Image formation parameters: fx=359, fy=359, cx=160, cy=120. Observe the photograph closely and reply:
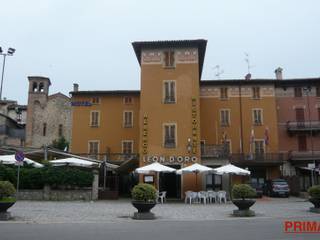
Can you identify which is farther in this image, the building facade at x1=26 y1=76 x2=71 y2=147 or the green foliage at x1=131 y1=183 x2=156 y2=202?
the building facade at x1=26 y1=76 x2=71 y2=147

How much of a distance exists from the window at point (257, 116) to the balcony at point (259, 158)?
3.41 m

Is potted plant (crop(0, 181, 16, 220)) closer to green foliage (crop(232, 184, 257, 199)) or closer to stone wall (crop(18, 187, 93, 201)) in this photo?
stone wall (crop(18, 187, 93, 201))


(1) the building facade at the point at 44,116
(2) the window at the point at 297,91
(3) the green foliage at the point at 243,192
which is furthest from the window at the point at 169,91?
(1) the building facade at the point at 44,116

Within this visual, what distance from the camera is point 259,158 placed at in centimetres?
3441

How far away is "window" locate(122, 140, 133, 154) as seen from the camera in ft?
120

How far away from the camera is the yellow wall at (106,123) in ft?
121

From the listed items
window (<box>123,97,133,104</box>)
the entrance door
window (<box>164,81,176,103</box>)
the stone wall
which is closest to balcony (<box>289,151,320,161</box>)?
the entrance door

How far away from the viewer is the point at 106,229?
1043 cm

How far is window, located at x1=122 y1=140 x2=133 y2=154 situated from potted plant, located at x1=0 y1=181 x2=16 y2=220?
23.3m

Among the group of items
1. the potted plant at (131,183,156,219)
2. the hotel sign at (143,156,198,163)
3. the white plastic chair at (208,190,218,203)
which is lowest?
the white plastic chair at (208,190,218,203)

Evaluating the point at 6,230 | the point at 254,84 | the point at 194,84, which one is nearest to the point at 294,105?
the point at 254,84

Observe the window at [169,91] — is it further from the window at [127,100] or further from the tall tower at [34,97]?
the tall tower at [34,97]

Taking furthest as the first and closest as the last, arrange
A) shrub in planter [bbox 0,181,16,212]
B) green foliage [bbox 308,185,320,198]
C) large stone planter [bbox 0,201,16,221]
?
green foliage [bbox 308,185,320,198] < shrub in planter [bbox 0,181,16,212] < large stone planter [bbox 0,201,16,221]

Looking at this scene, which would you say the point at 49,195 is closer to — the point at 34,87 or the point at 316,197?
the point at 316,197
